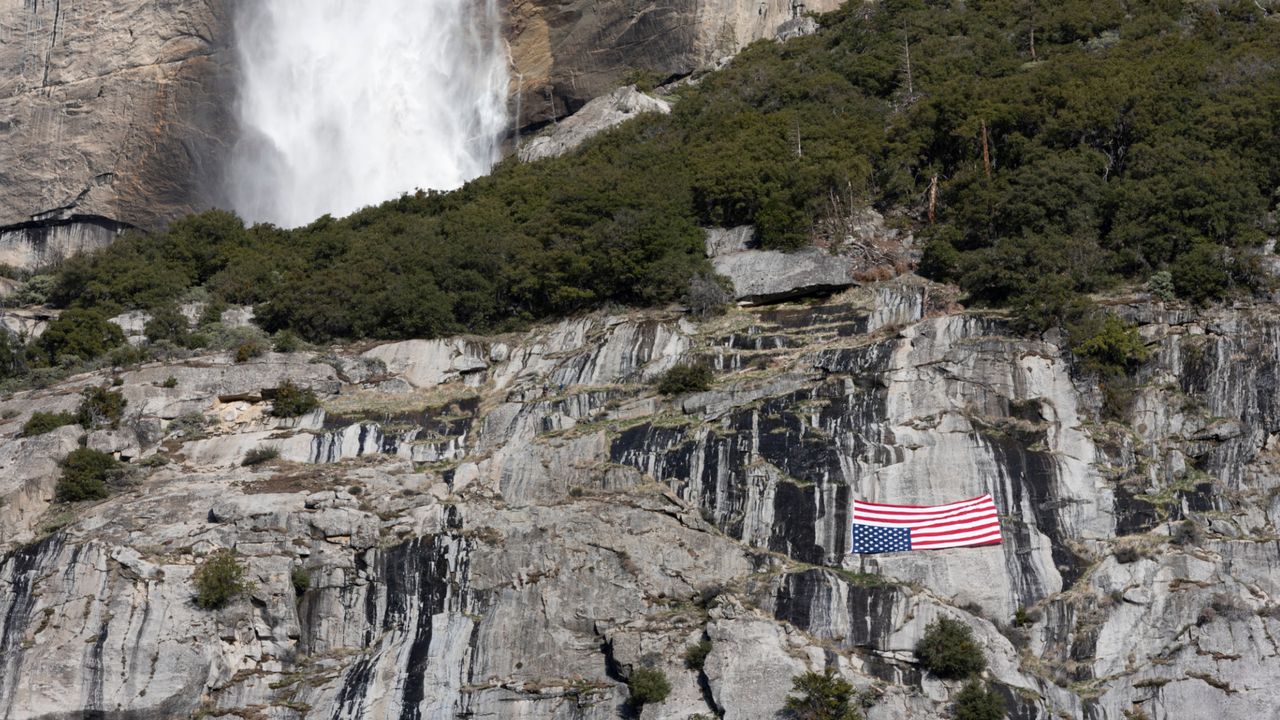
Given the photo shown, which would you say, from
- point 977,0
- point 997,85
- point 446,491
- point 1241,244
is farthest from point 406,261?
point 977,0

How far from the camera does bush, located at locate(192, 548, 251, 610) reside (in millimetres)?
30328

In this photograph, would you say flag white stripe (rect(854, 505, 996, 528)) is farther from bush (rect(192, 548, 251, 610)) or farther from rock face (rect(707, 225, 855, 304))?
bush (rect(192, 548, 251, 610))

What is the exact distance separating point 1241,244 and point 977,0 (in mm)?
26268

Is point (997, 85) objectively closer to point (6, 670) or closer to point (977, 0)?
point (977, 0)

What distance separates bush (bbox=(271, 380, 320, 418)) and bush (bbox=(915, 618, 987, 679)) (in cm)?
1816

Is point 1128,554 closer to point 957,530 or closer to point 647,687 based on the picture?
point 957,530

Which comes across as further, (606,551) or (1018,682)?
(606,551)

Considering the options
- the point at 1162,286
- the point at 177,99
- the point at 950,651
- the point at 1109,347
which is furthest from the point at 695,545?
the point at 177,99

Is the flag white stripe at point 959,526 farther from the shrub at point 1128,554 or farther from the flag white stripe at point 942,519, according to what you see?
the shrub at point 1128,554

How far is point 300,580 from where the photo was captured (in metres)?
31.2

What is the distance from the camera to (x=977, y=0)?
194 feet

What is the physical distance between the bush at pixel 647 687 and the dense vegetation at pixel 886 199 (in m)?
13.8

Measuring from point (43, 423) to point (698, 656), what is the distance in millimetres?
19050

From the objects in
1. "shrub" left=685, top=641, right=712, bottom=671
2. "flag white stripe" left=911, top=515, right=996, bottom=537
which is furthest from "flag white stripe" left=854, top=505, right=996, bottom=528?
A: "shrub" left=685, top=641, right=712, bottom=671
